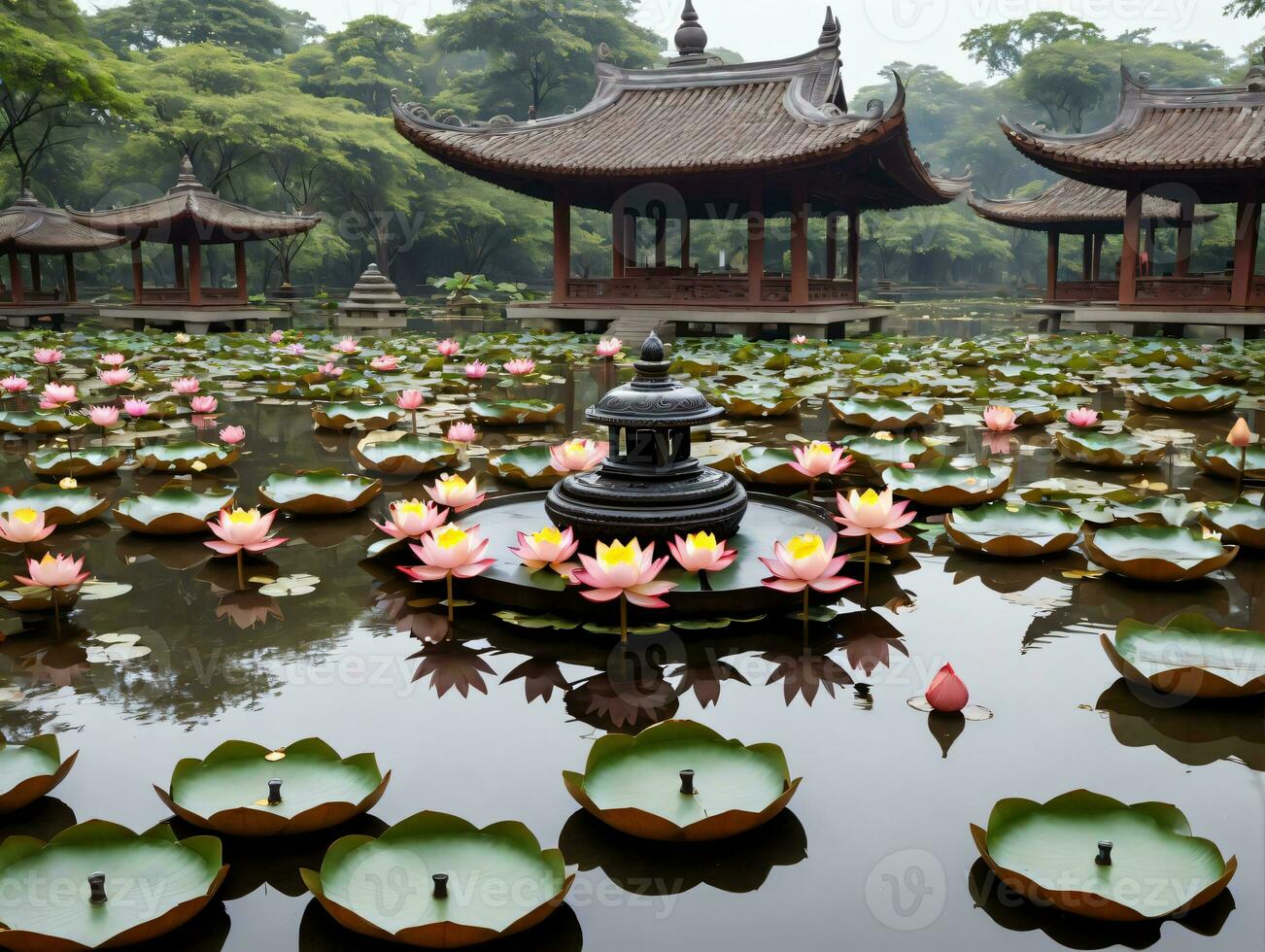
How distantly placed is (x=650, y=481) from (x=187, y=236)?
19.7 metres

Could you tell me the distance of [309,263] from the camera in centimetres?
3469

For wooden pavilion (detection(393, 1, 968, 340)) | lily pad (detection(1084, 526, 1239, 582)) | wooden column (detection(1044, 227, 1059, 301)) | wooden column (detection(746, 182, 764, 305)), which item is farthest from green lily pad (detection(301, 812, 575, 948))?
wooden column (detection(1044, 227, 1059, 301))

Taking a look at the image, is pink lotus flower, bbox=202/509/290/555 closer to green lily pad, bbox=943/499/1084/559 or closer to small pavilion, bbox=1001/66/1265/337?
green lily pad, bbox=943/499/1084/559

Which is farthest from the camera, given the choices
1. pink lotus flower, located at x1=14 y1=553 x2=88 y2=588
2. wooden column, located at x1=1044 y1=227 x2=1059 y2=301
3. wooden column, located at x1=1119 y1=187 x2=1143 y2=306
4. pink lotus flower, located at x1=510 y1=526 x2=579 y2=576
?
wooden column, located at x1=1044 y1=227 x2=1059 y2=301

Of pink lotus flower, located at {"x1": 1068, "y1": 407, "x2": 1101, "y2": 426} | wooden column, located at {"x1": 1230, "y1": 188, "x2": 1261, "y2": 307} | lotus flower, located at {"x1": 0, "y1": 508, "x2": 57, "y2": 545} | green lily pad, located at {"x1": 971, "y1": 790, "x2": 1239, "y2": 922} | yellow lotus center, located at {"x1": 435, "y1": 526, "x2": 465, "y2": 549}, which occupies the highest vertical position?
wooden column, located at {"x1": 1230, "y1": 188, "x2": 1261, "y2": 307}

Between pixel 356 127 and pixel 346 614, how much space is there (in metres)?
30.9

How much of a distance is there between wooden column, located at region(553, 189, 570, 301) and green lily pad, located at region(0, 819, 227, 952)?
15.4m

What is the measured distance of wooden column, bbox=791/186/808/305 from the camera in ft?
50.9

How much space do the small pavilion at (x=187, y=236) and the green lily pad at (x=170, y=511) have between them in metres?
16.2

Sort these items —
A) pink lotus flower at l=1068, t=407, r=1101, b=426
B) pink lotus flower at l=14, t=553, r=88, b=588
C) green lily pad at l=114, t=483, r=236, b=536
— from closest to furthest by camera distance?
1. pink lotus flower at l=14, t=553, r=88, b=588
2. green lily pad at l=114, t=483, r=236, b=536
3. pink lotus flower at l=1068, t=407, r=1101, b=426

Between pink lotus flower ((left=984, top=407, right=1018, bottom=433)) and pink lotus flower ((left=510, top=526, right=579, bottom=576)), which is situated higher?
pink lotus flower ((left=984, top=407, right=1018, bottom=433))

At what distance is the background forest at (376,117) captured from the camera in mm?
28016

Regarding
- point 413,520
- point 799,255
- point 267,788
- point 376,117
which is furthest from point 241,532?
point 376,117

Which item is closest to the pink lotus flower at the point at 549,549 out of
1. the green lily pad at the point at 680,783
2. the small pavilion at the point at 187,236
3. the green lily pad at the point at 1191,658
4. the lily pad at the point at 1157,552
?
the green lily pad at the point at 680,783
